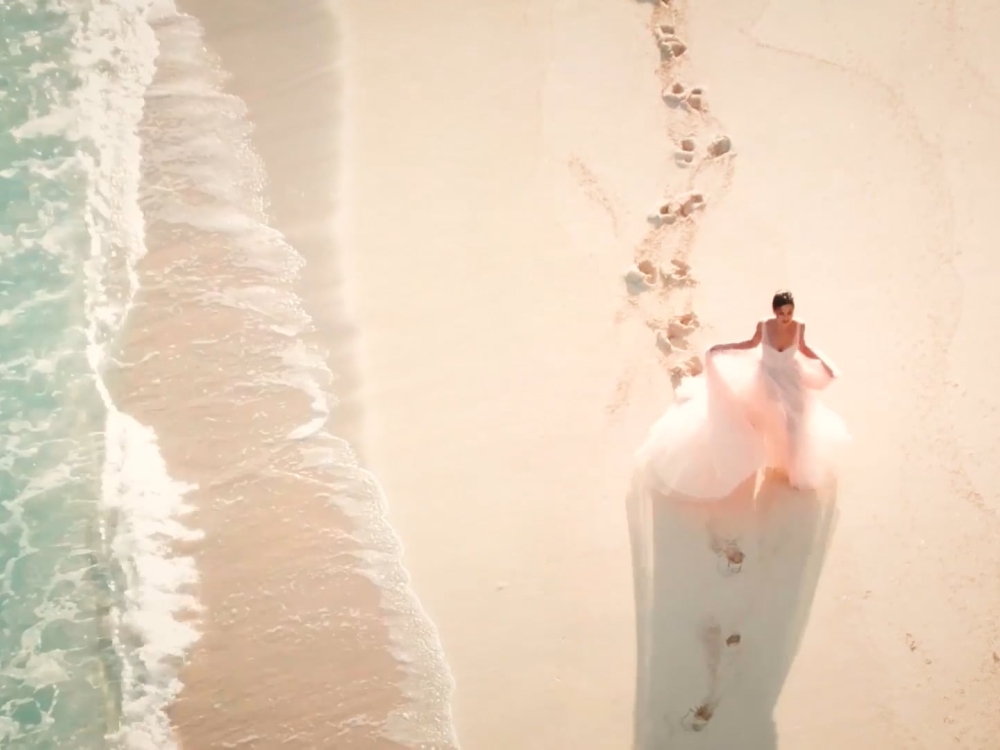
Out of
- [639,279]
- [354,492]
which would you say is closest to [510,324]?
[639,279]

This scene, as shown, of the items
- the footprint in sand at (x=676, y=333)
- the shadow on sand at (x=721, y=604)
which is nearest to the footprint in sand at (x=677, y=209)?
the footprint in sand at (x=676, y=333)

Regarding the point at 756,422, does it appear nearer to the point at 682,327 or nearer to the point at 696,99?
the point at 682,327

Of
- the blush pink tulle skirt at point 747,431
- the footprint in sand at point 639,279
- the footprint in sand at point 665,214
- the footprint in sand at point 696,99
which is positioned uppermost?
the footprint in sand at point 696,99

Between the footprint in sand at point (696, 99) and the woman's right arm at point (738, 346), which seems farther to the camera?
the footprint in sand at point (696, 99)

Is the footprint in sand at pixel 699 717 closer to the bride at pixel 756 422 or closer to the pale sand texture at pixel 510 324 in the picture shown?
the pale sand texture at pixel 510 324

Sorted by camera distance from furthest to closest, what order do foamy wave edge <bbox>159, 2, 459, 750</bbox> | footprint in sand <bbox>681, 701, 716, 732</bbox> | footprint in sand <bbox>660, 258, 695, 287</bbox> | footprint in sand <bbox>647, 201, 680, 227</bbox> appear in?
footprint in sand <bbox>647, 201, 680, 227</bbox>, footprint in sand <bbox>660, 258, 695, 287</bbox>, foamy wave edge <bbox>159, 2, 459, 750</bbox>, footprint in sand <bbox>681, 701, 716, 732</bbox>

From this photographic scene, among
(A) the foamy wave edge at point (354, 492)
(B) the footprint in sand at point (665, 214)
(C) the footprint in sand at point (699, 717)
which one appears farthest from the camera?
(B) the footprint in sand at point (665, 214)

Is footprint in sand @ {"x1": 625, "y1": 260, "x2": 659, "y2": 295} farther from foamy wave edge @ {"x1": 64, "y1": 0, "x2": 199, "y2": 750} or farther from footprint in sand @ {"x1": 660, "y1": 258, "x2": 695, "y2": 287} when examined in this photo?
foamy wave edge @ {"x1": 64, "y1": 0, "x2": 199, "y2": 750}

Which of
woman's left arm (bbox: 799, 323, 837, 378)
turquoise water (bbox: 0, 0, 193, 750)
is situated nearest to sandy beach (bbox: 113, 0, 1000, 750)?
turquoise water (bbox: 0, 0, 193, 750)
